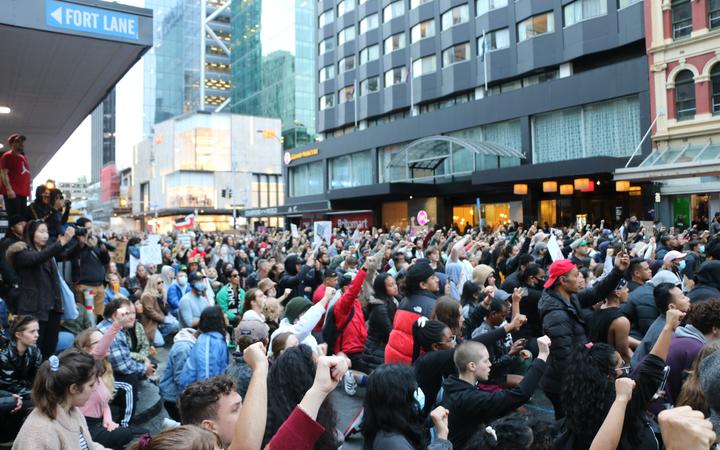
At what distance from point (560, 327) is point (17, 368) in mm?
5286

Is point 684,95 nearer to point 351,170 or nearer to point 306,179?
point 351,170

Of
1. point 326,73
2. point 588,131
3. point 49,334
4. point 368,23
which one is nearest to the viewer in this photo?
point 49,334


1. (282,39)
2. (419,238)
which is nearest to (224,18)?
(282,39)

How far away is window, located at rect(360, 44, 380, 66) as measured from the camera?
45.8 metres

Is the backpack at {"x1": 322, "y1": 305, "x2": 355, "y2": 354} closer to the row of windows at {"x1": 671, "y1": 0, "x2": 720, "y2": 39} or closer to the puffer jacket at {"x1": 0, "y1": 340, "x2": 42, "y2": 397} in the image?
the puffer jacket at {"x1": 0, "y1": 340, "x2": 42, "y2": 397}

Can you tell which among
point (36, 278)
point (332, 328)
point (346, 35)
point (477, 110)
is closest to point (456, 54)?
point (477, 110)

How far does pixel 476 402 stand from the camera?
12.9 ft

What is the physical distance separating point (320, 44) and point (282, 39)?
24106mm

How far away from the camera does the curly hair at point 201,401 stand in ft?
9.94

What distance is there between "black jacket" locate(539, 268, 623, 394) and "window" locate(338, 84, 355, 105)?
142ft

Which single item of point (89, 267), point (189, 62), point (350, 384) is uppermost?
point (189, 62)

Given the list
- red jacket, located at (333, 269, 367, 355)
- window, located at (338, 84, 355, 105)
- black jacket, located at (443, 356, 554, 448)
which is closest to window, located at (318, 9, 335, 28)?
window, located at (338, 84, 355, 105)

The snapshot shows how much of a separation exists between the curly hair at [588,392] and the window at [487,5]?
35.5 meters

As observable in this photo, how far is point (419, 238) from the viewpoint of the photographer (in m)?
17.0
